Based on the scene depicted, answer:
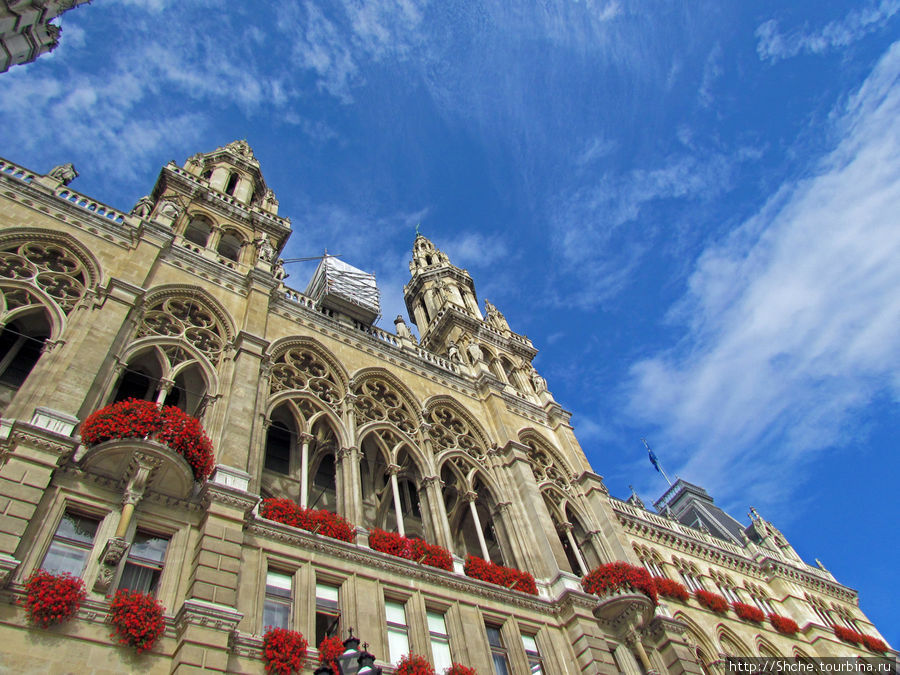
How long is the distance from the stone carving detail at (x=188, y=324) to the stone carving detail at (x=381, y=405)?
5383 millimetres

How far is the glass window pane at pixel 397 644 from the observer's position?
16250mm

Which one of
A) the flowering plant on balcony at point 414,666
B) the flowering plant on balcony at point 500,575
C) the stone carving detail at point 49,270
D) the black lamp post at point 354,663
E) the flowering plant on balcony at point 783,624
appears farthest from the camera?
the flowering plant on balcony at point 783,624

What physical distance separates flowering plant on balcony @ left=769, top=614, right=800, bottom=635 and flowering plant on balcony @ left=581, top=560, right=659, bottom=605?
657 inches

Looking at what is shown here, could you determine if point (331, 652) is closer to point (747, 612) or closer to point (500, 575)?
point (500, 575)

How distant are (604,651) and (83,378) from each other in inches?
650

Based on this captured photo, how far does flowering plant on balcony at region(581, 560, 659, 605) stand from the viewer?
21.5m

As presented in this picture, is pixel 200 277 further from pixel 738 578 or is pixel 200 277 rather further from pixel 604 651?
pixel 738 578

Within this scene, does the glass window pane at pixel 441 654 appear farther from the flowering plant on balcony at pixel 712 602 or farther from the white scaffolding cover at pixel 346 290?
the flowering plant on balcony at pixel 712 602

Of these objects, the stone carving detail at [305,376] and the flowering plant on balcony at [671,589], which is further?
the flowering plant on balcony at [671,589]

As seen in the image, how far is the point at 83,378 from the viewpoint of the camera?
16.0m

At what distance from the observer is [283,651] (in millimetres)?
13828

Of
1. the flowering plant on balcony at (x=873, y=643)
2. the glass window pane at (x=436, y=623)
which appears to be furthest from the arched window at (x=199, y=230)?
the flowering plant on balcony at (x=873, y=643)

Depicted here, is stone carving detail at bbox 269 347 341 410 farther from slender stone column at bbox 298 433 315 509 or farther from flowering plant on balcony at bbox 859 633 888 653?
flowering plant on balcony at bbox 859 633 888 653

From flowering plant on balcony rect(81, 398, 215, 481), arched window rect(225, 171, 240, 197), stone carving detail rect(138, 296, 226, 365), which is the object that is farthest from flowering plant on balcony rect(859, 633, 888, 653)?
arched window rect(225, 171, 240, 197)
